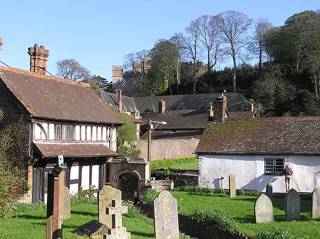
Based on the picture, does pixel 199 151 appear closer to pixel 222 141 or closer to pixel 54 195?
pixel 222 141

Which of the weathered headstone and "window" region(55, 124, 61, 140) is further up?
"window" region(55, 124, 61, 140)

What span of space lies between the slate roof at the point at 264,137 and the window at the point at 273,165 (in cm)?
Result: 54

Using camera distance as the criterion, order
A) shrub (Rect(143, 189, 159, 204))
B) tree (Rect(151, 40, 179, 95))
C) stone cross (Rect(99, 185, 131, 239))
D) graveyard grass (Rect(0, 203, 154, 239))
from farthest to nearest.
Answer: tree (Rect(151, 40, 179, 95)) < shrub (Rect(143, 189, 159, 204)) < graveyard grass (Rect(0, 203, 154, 239)) < stone cross (Rect(99, 185, 131, 239))

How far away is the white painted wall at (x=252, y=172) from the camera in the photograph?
107 feet

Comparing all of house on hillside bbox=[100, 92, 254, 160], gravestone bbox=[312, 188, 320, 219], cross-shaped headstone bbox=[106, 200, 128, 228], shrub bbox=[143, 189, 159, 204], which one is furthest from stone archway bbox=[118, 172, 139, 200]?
cross-shaped headstone bbox=[106, 200, 128, 228]

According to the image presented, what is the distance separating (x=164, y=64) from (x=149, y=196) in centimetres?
7135

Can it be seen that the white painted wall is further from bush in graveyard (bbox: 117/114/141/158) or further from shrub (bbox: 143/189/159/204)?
bush in graveyard (bbox: 117/114/141/158)

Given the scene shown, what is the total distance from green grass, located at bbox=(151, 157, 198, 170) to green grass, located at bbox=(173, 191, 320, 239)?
18.1 m

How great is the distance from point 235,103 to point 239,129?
43.1m

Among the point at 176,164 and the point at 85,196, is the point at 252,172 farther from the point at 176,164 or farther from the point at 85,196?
the point at 176,164

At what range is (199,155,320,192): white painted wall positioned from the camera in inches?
1288

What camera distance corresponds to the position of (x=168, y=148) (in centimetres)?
5881

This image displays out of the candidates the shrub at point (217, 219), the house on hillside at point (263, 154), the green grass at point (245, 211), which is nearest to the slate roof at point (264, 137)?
the house on hillside at point (263, 154)

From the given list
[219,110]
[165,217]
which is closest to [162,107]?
[219,110]
